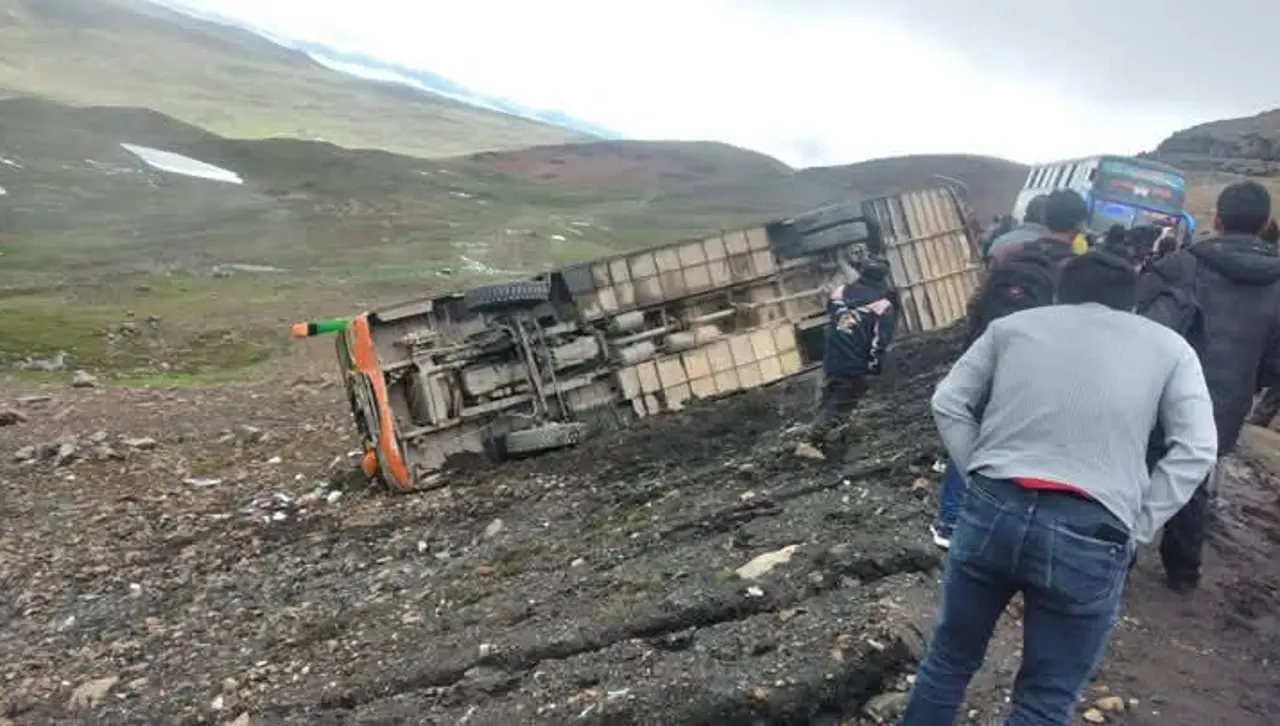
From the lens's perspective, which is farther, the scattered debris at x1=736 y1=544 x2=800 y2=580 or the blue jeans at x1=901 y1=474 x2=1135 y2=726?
the scattered debris at x1=736 y1=544 x2=800 y2=580

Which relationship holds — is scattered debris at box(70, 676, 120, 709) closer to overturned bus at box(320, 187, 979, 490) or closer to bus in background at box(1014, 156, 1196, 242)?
overturned bus at box(320, 187, 979, 490)

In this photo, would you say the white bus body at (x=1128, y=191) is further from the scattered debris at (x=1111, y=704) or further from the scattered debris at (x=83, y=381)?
the scattered debris at (x=83, y=381)

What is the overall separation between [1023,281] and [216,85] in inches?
3720

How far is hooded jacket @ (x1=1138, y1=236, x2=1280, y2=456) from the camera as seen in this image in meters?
5.27

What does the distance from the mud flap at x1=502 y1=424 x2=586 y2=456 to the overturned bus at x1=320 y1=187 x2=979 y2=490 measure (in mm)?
14

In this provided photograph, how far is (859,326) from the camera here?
8.16 metres

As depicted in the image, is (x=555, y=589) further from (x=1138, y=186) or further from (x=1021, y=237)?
(x=1138, y=186)

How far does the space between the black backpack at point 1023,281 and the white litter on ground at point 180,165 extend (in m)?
44.6

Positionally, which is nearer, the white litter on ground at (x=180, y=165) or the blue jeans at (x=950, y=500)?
the blue jeans at (x=950, y=500)

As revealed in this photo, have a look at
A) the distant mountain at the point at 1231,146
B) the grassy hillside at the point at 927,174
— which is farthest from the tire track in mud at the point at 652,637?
the grassy hillside at the point at 927,174

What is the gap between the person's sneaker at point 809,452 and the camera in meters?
8.55

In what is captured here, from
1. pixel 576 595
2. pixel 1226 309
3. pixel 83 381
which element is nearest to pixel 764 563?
pixel 576 595

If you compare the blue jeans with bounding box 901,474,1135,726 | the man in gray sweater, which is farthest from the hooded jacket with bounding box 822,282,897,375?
the blue jeans with bounding box 901,474,1135,726

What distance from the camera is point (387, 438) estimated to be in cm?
956
